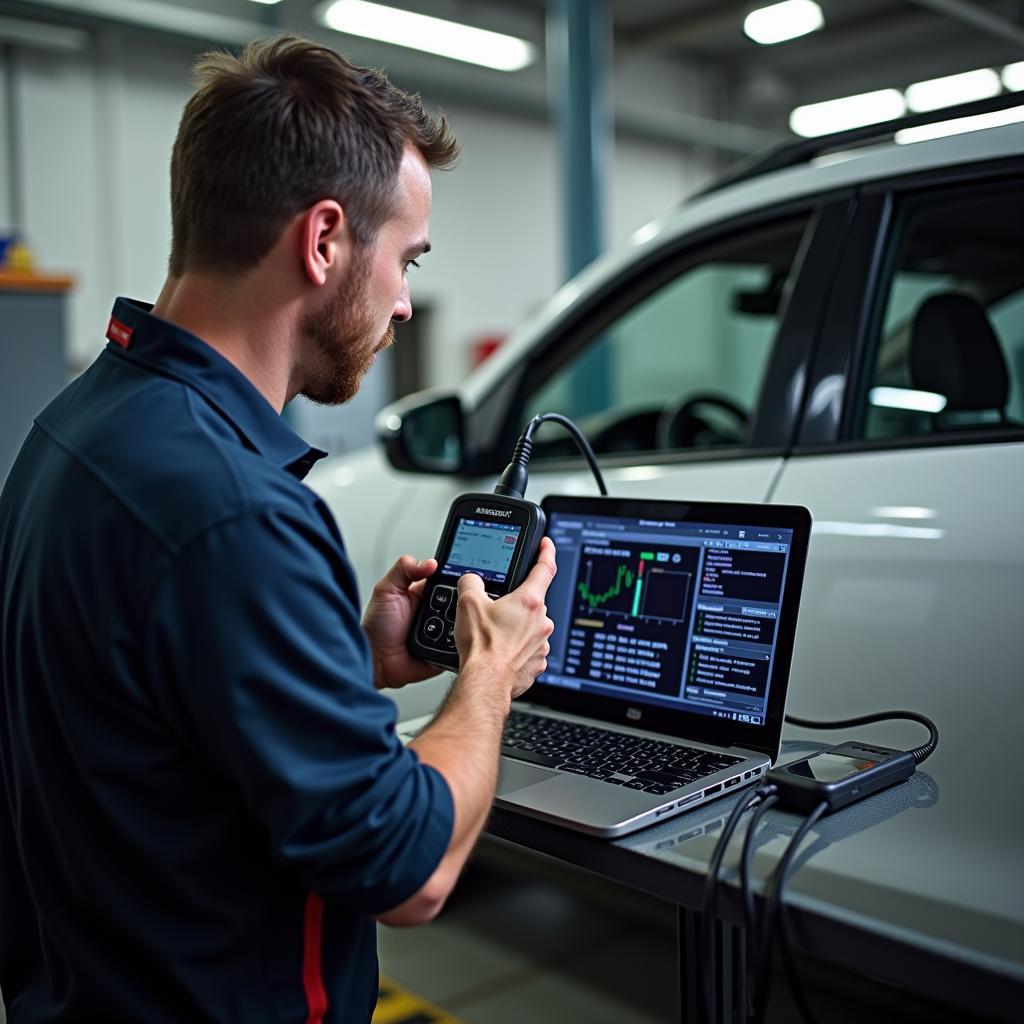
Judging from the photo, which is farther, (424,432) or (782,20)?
(782,20)

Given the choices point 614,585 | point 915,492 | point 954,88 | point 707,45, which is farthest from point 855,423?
point 707,45

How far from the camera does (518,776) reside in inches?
53.4

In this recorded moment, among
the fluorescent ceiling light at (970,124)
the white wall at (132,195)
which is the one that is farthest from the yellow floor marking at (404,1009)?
the white wall at (132,195)

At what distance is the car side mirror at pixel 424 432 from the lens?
247 cm

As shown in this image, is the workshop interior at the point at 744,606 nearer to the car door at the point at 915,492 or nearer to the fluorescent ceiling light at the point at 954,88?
the car door at the point at 915,492

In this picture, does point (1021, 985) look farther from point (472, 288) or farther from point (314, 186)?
point (472, 288)

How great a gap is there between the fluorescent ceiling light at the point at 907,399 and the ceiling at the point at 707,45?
7.13m

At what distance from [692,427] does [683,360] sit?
734 cm

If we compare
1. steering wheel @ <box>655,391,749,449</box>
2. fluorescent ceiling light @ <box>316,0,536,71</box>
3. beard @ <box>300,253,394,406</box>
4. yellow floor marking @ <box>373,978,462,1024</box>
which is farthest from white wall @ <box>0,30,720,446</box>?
beard @ <box>300,253,394,406</box>

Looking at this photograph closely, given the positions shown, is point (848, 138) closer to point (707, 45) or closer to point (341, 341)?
point (341, 341)

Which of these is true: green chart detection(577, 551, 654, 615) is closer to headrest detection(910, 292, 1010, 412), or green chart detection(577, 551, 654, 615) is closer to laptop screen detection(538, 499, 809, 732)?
laptop screen detection(538, 499, 809, 732)

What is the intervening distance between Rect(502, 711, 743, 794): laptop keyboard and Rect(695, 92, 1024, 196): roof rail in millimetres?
1227

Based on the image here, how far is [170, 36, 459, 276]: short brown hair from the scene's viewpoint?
110 cm

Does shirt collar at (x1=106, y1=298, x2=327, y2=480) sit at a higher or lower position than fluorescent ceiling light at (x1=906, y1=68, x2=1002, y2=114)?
lower
